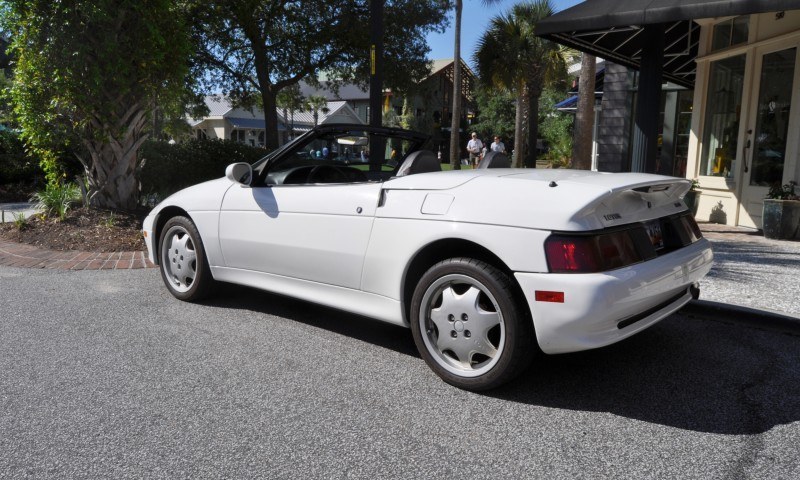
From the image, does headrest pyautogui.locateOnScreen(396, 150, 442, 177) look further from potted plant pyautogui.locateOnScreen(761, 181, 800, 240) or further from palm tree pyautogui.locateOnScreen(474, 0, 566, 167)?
palm tree pyautogui.locateOnScreen(474, 0, 566, 167)

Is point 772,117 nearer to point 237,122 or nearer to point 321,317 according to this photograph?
point 321,317

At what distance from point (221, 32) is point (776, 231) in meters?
14.0

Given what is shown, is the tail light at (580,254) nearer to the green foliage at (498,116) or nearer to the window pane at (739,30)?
the window pane at (739,30)

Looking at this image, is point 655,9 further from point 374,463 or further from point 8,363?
point 8,363

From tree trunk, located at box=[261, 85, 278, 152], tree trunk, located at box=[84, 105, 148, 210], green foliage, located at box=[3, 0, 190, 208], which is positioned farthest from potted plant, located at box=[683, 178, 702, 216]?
tree trunk, located at box=[261, 85, 278, 152]

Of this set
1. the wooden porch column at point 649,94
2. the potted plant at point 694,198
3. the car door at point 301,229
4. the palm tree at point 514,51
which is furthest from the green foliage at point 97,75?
the palm tree at point 514,51

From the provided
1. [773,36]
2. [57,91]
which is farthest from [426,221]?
[773,36]

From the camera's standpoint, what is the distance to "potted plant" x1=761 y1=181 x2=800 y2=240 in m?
7.87

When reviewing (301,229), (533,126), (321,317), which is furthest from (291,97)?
(301,229)

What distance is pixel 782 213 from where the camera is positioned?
311 inches

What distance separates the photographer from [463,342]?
10.8ft

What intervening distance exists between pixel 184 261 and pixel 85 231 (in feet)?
11.4

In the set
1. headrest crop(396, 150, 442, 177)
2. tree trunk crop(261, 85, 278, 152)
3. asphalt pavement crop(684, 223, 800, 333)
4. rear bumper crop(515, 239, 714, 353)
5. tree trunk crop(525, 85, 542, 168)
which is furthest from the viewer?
tree trunk crop(525, 85, 542, 168)

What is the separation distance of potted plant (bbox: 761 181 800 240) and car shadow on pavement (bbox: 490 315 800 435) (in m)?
4.32
